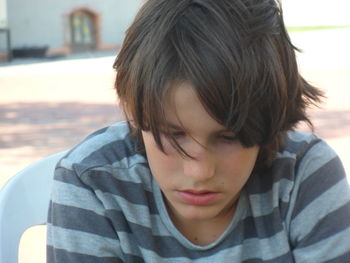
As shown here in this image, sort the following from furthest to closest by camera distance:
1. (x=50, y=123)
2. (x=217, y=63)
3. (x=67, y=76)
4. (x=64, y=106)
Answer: (x=67, y=76)
(x=64, y=106)
(x=50, y=123)
(x=217, y=63)

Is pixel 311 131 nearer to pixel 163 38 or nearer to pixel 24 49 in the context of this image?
pixel 163 38

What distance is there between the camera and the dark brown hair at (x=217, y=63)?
41.3 inches

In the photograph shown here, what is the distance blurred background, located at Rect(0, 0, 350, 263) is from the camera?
563cm

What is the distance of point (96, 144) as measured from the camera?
1271 millimetres

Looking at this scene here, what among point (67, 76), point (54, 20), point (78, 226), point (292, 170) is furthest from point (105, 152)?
point (54, 20)

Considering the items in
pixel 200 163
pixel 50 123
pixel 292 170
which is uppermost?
pixel 200 163

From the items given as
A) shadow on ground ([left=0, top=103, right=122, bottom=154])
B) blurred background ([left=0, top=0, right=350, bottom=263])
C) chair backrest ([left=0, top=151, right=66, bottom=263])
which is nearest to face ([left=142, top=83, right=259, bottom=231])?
blurred background ([left=0, top=0, right=350, bottom=263])

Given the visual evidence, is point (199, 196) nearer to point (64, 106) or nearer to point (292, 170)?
point (292, 170)

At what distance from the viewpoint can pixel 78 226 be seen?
1190 mm

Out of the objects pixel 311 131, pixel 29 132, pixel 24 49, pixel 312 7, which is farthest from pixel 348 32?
pixel 311 131

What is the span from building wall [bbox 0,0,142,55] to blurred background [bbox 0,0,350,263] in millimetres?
22

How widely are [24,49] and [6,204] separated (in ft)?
43.7

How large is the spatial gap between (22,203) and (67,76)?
9571mm

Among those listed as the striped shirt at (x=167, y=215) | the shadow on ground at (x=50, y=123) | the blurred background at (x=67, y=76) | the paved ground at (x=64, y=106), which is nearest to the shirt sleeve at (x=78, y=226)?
the striped shirt at (x=167, y=215)
